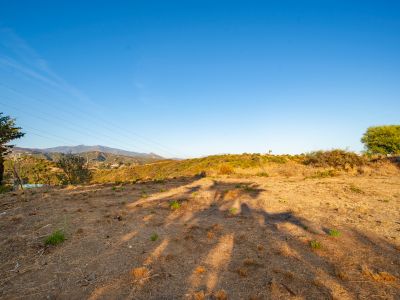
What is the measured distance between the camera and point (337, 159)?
2597cm

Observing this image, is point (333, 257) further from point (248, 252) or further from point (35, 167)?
point (35, 167)

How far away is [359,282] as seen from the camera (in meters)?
5.98

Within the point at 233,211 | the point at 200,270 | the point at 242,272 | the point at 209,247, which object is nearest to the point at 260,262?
the point at 242,272

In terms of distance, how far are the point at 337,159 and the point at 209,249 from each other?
21.9 m

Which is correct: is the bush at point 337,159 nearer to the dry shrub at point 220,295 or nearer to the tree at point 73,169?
the dry shrub at point 220,295

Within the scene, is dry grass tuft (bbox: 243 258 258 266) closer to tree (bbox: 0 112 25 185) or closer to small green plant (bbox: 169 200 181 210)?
→ small green plant (bbox: 169 200 181 210)

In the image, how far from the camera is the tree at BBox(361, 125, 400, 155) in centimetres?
4562

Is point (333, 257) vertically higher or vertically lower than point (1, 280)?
higher

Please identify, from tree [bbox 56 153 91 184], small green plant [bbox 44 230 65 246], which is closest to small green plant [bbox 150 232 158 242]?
small green plant [bbox 44 230 65 246]

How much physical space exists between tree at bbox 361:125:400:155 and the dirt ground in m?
38.8

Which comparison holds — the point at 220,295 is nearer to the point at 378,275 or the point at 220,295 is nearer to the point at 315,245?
the point at 378,275

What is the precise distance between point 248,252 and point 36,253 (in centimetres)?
609

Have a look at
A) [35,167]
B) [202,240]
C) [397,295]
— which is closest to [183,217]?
[202,240]

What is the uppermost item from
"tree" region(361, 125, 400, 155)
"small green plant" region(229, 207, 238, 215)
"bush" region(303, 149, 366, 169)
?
"tree" region(361, 125, 400, 155)
